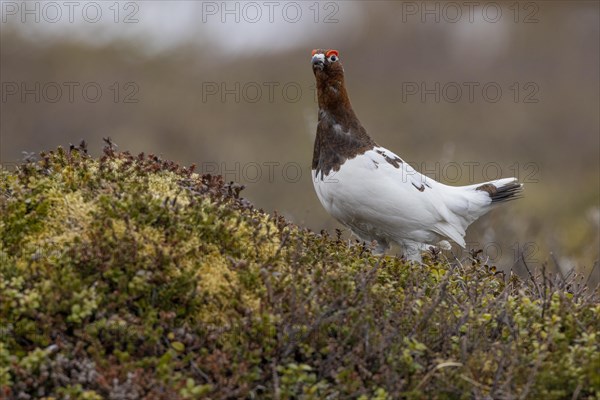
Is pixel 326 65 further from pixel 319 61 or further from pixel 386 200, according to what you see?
pixel 386 200

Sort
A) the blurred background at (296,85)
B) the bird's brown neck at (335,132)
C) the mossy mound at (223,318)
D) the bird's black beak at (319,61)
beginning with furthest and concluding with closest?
the blurred background at (296,85), the bird's black beak at (319,61), the bird's brown neck at (335,132), the mossy mound at (223,318)

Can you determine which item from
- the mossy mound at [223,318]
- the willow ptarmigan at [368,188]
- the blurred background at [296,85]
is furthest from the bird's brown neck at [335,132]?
the blurred background at [296,85]

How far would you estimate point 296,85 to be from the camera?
15523 mm

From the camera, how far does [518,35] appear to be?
1731 centimetres

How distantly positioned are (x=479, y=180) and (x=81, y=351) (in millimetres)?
10425

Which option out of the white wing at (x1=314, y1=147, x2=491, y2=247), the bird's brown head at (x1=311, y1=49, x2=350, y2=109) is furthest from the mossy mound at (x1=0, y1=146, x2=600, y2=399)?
the bird's brown head at (x1=311, y1=49, x2=350, y2=109)

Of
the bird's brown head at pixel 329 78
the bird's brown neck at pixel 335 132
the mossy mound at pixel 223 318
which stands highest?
the bird's brown head at pixel 329 78

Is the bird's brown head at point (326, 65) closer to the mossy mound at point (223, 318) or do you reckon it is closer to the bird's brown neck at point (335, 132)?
the bird's brown neck at point (335, 132)

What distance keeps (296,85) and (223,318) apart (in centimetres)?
1265

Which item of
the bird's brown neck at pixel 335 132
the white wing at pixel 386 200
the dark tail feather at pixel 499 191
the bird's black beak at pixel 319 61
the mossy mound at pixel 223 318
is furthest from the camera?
the dark tail feather at pixel 499 191

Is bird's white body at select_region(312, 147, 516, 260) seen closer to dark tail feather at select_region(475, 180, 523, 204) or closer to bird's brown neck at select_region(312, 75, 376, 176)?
bird's brown neck at select_region(312, 75, 376, 176)

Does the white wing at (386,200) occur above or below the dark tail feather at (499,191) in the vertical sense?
below

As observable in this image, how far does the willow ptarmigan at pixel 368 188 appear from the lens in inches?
192

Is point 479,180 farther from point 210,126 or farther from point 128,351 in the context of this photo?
point 128,351
